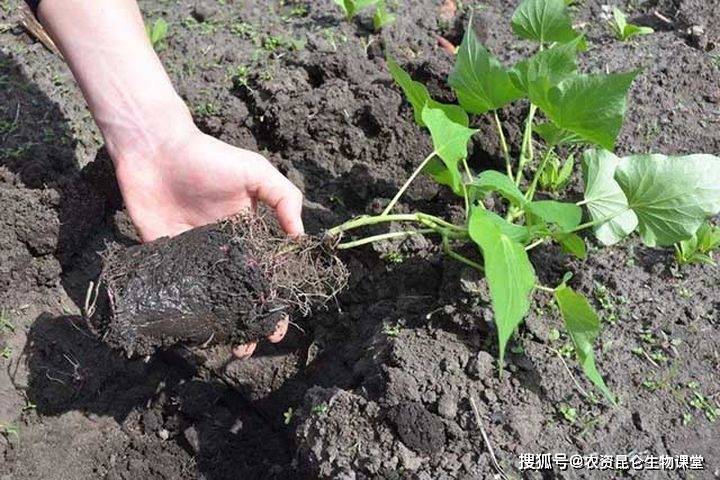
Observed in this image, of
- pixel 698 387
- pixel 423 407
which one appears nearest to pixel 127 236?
pixel 423 407

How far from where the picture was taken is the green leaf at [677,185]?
5.64 ft

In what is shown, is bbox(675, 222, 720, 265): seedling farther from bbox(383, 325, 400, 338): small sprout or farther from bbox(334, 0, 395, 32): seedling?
bbox(334, 0, 395, 32): seedling

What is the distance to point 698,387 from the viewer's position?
176 centimetres

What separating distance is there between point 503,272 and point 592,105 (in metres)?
0.48

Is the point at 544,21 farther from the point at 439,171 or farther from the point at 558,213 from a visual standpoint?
the point at 558,213

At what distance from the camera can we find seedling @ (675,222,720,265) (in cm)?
192

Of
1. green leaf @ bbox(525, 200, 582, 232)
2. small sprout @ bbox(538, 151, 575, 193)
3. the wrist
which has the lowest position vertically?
small sprout @ bbox(538, 151, 575, 193)

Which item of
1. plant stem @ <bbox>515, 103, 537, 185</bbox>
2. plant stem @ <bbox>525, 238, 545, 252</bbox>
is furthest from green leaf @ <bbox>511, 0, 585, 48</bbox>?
plant stem @ <bbox>525, 238, 545, 252</bbox>

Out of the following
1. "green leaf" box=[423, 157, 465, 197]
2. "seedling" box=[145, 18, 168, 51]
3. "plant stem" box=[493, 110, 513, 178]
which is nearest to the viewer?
"green leaf" box=[423, 157, 465, 197]

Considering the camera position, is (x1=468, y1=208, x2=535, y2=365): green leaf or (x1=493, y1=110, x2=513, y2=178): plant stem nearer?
(x1=468, y1=208, x2=535, y2=365): green leaf

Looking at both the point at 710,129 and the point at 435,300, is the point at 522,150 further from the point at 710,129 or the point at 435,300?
the point at 710,129

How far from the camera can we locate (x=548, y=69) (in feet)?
5.78

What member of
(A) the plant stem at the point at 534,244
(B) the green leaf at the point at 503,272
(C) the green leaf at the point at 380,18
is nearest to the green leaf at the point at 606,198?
(A) the plant stem at the point at 534,244

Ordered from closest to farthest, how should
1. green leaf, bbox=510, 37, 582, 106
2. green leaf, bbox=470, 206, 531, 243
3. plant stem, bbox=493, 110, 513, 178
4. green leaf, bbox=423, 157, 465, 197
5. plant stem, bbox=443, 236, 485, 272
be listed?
1. green leaf, bbox=470, 206, 531, 243
2. green leaf, bbox=510, 37, 582, 106
3. plant stem, bbox=443, 236, 485, 272
4. green leaf, bbox=423, 157, 465, 197
5. plant stem, bbox=493, 110, 513, 178
